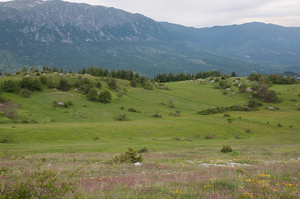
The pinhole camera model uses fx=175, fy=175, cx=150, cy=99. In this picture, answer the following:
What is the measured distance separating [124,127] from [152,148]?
62.7 feet

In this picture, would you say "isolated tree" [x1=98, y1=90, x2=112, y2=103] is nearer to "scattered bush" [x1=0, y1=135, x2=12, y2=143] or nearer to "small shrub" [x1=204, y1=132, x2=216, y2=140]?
"scattered bush" [x1=0, y1=135, x2=12, y2=143]

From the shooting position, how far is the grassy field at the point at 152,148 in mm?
5844

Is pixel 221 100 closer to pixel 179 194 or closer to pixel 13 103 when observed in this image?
pixel 13 103

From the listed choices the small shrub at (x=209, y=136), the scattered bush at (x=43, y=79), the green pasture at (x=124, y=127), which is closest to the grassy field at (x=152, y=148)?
the green pasture at (x=124, y=127)

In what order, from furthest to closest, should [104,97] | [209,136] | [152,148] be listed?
[104,97]
[209,136]
[152,148]

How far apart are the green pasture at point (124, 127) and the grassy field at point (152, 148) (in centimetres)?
16

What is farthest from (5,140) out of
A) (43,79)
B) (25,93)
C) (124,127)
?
(43,79)

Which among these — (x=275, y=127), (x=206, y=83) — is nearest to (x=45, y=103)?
(x=275, y=127)

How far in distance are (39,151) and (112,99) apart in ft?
198

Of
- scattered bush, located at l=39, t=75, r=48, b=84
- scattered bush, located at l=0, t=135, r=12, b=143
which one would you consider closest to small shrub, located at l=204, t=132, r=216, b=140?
scattered bush, located at l=0, t=135, r=12, b=143

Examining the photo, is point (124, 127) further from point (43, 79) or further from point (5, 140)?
point (43, 79)

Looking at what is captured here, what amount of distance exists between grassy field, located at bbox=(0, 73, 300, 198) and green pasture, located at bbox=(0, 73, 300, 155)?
157 mm

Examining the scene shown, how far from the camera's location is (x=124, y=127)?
42.9m

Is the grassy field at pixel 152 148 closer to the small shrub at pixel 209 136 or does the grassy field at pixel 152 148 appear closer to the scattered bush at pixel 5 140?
the scattered bush at pixel 5 140
